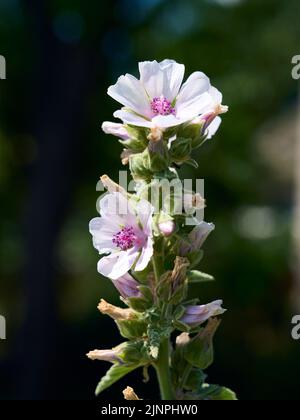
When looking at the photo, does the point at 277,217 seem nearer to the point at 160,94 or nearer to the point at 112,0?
the point at 112,0

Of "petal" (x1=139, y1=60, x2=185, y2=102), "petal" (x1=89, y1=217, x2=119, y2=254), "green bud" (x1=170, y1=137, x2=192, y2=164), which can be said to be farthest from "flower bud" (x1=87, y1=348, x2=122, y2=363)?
"petal" (x1=139, y1=60, x2=185, y2=102)

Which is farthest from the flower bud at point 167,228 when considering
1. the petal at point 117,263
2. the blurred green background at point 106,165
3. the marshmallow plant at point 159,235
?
the blurred green background at point 106,165

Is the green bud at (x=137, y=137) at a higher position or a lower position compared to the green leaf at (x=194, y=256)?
higher

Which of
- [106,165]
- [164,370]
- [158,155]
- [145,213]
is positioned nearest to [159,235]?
[145,213]

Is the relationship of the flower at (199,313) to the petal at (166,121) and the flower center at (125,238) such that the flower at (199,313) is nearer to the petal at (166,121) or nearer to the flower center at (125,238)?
the flower center at (125,238)

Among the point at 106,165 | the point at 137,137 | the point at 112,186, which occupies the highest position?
the point at 106,165

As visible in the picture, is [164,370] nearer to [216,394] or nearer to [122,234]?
[216,394]

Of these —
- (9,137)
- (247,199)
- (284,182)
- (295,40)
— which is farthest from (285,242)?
(284,182)

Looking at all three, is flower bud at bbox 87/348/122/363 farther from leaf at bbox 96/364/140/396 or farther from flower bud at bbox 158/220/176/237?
flower bud at bbox 158/220/176/237
